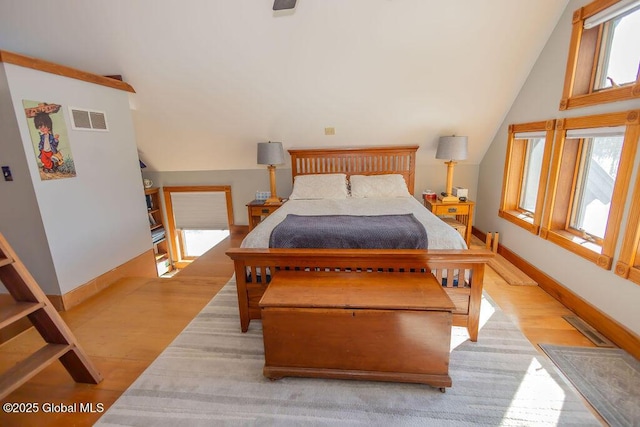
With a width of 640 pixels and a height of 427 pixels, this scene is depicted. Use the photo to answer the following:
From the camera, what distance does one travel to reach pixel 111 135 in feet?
9.66

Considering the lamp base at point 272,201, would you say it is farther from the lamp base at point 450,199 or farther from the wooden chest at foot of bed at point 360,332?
the wooden chest at foot of bed at point 360,332

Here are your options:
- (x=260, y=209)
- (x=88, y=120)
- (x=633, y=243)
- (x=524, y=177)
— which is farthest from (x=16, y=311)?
(x=524, y=177)

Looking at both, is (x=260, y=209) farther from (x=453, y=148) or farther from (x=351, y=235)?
(x=453, y=148)

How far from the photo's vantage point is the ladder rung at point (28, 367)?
132cm

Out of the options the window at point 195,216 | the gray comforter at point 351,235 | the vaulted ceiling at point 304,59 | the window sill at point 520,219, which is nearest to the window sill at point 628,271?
the window sill at point 520,219

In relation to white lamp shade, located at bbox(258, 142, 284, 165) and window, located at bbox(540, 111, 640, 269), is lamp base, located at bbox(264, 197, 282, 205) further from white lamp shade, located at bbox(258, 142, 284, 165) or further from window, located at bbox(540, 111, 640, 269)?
window, located at bbox(540, 111, 640, 269)

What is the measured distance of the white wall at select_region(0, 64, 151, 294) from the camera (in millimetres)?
2266

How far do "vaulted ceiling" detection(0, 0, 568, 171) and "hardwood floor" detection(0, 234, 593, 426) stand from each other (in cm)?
191

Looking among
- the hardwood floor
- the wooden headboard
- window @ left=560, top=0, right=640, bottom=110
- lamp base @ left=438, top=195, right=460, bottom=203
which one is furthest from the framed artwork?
window @ left=560, top=0, right=640, bottom=110

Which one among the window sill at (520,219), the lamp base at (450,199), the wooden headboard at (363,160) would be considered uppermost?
the wooden headboard at (363,160)

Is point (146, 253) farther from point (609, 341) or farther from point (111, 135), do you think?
point (609, 341)

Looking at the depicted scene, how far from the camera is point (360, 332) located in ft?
5.23

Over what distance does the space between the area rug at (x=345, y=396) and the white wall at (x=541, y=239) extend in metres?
0.71

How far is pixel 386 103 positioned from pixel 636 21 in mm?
1988
